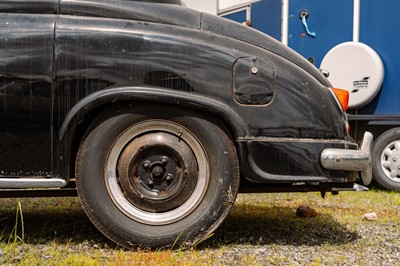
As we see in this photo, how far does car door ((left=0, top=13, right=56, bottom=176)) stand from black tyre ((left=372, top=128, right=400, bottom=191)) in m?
4.37

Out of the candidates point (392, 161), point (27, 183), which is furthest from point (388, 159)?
point (27, 183)

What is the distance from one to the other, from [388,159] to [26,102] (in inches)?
180

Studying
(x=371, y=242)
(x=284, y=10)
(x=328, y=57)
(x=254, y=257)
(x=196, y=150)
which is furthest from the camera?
(x=284, y=10)

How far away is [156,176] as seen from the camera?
2.99 metres

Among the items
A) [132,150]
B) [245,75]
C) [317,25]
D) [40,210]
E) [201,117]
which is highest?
[317,25]

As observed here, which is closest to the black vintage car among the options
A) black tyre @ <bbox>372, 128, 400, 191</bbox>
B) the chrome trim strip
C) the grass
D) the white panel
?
the chrome trim strip

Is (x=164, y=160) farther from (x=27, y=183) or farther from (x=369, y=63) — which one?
(x=369, y=63)

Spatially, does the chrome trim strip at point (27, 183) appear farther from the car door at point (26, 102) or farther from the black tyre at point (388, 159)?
the black tyre at point (388, 159)

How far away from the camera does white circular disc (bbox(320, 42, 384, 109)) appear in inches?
237

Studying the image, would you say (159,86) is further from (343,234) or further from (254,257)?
(343,234)

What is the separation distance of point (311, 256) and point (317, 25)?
4.35 meters

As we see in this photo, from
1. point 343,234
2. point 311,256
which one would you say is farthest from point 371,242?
point 311,256

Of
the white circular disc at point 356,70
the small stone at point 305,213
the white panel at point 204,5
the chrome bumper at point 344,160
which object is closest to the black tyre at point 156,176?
the chrome bumper at point 344,160

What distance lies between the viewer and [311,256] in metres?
2.93
